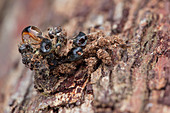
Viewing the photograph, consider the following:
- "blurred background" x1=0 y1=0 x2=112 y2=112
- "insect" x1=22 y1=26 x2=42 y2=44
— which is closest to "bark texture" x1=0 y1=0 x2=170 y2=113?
"blurred background" x1=0 y1=0 x2=112 y2=112

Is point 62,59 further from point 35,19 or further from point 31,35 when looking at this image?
point 35,19

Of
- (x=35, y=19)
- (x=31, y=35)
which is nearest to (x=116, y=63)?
(x=31, y=35)

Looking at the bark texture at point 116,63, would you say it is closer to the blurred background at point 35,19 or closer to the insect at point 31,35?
the blurred background at point 35,19

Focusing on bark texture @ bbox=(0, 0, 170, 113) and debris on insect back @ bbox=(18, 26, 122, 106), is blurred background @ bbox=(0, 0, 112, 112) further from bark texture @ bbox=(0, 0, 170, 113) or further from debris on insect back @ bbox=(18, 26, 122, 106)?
debris on insect back @ bbox=(18, 26, 122, 106)

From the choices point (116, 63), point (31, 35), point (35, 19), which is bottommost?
point (116, 63)

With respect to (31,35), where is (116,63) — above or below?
below

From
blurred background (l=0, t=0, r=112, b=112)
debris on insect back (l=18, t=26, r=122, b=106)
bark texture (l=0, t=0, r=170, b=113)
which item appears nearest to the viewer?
bark texture (l=0, t=0, r=170, b=113)
